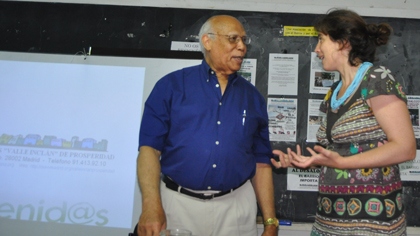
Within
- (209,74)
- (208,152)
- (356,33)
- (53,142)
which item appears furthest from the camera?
(53,142)

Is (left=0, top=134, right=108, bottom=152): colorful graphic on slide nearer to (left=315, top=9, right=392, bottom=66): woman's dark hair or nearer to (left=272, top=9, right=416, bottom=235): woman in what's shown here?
Result: (left=272, top=9, right=416, bottom=235): woman

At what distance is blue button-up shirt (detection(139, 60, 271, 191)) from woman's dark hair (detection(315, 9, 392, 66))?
1.91 ft

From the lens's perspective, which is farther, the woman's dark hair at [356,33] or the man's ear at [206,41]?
the man's ear at [206,41]

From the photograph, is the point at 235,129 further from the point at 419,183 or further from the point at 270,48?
the point at 419,183

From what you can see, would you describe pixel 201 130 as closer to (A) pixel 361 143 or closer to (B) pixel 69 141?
(A) pixel 361 143

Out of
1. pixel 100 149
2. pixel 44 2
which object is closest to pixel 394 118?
pixel 100 149

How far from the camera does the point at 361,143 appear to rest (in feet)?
4.46

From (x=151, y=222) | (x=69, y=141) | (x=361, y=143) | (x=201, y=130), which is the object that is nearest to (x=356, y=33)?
(x=361, y=143)

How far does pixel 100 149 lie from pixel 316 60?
146 cm

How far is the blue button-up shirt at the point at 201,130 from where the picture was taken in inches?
69.7

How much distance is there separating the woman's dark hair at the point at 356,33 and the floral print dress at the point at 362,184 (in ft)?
0.37

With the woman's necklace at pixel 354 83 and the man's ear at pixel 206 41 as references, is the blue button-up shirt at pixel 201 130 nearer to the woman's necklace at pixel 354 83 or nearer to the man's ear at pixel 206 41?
the man's ear at pixel 206 41

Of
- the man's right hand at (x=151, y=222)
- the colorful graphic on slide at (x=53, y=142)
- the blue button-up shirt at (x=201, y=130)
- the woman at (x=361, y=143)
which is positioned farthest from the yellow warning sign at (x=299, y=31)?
the man's right hand at (x=151, y=222)

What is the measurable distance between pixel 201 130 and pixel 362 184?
716mm
